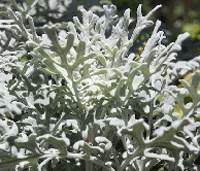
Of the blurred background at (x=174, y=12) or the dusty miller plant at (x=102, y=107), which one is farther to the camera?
the blurred background at (x=174, y=12)

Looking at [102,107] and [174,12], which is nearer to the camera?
[102,107]

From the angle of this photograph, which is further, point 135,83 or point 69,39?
point 135,83

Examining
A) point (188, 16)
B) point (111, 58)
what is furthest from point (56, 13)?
point (188, 16)

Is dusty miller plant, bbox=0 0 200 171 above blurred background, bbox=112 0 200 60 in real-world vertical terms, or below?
below

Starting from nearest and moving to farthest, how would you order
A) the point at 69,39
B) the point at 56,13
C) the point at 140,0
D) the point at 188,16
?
the point at 69,39 < the point at 56,13 < the point at 140,0 < the point at 188,16

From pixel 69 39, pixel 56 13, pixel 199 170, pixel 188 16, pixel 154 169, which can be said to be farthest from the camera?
pixel 188 16

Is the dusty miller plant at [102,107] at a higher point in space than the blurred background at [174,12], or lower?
lower

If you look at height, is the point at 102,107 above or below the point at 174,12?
below

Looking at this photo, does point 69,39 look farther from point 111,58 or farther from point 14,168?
point 14,168

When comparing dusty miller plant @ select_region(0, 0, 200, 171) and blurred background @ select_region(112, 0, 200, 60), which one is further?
blurred background @ select_region(112, 0, 200, 60)

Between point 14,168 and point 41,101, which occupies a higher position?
point 41,101

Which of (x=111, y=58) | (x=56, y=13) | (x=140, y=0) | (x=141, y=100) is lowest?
(x=141, y=100)
